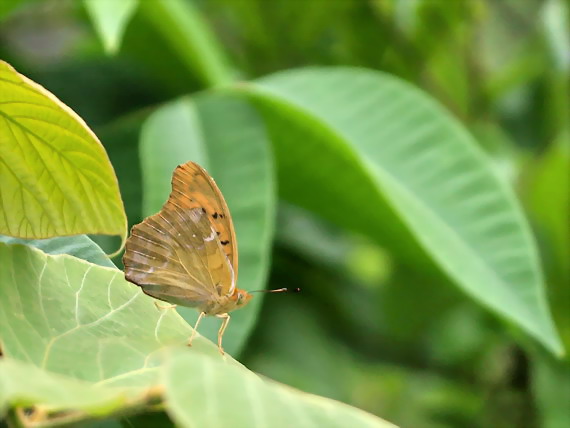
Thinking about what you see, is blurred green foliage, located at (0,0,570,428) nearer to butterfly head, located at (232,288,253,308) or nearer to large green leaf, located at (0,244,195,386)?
butterfly head, located at (232,288,253,308)

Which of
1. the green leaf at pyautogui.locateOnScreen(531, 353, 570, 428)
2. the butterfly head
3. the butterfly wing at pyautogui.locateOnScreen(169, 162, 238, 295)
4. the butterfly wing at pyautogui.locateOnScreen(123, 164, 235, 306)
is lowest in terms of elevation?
the green leaf at pyautogui.locateOnScreen(531, 353, 570, 428)

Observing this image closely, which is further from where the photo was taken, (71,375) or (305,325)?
(305,325)

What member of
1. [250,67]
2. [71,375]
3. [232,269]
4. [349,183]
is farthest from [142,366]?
[250,67]

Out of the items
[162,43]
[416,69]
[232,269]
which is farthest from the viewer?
[416,69]

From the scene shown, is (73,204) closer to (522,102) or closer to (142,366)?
(142,366)

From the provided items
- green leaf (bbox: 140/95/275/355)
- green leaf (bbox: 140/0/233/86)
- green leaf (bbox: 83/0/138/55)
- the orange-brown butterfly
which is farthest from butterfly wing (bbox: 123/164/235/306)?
green leaf (bbox: 140/0/233/86)

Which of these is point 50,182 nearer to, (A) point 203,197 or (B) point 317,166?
(A) point 203,197

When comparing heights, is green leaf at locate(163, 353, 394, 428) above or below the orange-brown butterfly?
above

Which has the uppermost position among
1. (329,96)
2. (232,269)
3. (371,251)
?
(329,96)
